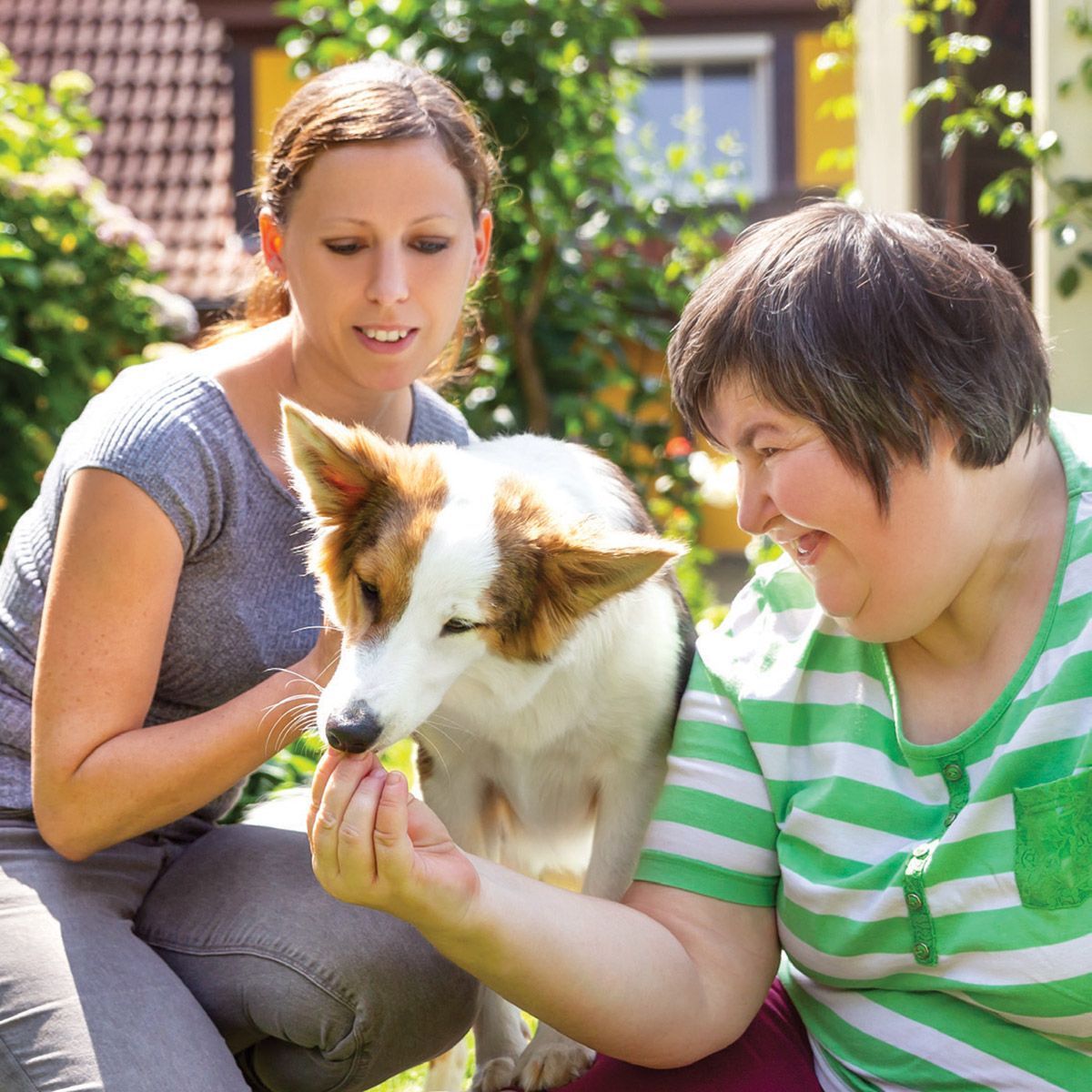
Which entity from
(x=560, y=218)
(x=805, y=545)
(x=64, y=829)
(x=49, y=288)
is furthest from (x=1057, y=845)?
(x=560, y=218)

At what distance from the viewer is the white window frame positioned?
12.5m

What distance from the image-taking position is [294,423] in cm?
215

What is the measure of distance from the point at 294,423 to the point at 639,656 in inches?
27.5

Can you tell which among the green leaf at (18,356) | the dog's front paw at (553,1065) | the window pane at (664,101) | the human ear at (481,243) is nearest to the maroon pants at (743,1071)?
the dog's front paw at (553,1065)

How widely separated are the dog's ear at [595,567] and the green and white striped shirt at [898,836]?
0.15 m

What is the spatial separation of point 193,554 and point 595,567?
0.66 m

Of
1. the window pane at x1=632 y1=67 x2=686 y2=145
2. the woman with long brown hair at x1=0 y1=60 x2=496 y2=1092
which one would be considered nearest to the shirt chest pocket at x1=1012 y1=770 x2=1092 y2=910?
the woman with long brown hair at x1=0 y1=60 x2=496 y2=1092

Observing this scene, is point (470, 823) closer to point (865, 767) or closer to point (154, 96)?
point (865, 767)

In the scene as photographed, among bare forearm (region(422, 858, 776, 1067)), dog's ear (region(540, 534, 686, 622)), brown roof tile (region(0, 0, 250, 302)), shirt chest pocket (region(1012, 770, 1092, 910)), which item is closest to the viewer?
shirt chest pocket (region(1012, 770, 1092, 910))

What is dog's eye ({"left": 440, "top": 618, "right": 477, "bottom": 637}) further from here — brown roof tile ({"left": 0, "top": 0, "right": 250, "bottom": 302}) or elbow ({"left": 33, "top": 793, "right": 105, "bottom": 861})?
brown roof tile ({"left": 0, "top": 0, "right": 250, "bottom": 302})

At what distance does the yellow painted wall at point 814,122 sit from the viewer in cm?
1244

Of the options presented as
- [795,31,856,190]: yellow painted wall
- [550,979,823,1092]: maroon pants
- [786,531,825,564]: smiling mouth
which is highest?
[795,31,856,190]: yellow painted wall

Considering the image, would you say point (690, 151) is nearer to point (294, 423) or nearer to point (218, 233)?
point (294, 423)

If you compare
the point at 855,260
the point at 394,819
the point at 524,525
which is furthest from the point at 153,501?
the point at 855,260
